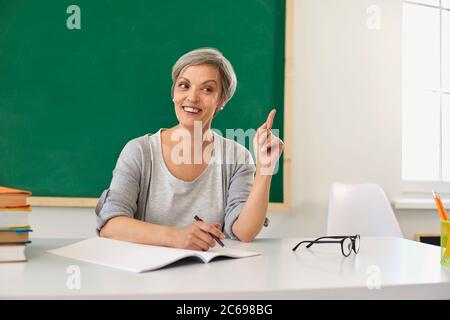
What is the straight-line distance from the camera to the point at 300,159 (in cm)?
236

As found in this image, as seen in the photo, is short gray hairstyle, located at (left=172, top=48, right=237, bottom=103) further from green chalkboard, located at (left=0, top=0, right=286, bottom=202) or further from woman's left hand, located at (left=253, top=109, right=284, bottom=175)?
green chalkboard, located at (left=0, top=0, right=286, bottom=202)

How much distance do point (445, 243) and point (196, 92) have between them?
0.94m

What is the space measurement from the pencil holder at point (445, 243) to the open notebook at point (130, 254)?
1.26 ft

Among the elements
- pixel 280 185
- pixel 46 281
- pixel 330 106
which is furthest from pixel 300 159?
pixel 46 281

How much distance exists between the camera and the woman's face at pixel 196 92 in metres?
1.56

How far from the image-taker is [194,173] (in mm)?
1552

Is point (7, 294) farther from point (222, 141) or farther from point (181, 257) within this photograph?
point (222, 141)

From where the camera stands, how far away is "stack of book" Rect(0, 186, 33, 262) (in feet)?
2.72

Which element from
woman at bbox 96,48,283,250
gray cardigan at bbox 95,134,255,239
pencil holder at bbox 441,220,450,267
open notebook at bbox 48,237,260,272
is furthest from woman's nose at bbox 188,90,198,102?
pencil holder at bbox 441,220,450,267

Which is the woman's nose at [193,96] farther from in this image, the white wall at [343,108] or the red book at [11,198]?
the white wall at [343,108]

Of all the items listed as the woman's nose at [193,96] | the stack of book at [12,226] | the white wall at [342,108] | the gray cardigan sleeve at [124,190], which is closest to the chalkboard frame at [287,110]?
the white wall at [342,108]

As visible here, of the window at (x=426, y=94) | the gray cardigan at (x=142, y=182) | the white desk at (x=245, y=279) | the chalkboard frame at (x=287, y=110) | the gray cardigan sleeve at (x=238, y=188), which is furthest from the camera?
the window at (x=426, y=94)

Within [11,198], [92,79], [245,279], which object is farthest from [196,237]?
[92,79]
